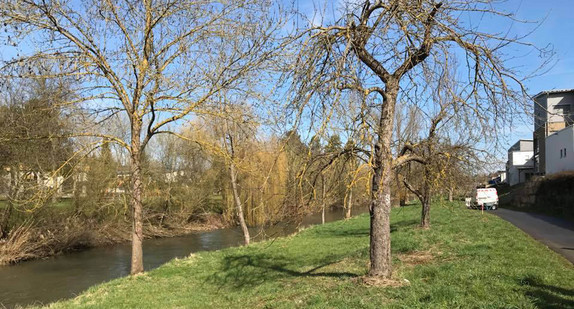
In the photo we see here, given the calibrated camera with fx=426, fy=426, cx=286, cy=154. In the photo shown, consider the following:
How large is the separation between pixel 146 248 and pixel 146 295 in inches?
642

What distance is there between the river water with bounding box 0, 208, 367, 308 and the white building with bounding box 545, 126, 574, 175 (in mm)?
23248

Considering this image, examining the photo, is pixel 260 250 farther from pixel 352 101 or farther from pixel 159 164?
pixel 159 164

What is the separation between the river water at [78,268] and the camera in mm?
14531

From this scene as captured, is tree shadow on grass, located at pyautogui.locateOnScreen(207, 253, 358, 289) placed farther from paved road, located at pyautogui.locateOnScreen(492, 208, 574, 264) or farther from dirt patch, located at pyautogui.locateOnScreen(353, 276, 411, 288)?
paved road, located at pyautogui.locateOnScreen(492, 208, 574, 264)

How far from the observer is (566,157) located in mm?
32531

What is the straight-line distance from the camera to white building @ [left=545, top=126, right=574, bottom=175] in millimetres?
31656

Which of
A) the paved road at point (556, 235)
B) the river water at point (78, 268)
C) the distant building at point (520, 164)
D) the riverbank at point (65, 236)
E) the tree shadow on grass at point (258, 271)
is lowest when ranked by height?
the river water at point (78, 268)

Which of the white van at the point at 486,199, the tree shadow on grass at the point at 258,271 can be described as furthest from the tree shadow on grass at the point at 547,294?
the white van at the point at 486,199

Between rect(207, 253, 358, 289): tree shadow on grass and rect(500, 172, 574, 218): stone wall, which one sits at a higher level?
rect(500, 172, 574, 218): stone wall

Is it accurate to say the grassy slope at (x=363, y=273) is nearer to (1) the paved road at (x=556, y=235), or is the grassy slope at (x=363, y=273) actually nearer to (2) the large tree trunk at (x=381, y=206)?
(2) the large tree trunk at (x=381, y=206)

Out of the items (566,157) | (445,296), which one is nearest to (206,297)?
(445,296)

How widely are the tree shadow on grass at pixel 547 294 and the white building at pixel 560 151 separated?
29.2 m

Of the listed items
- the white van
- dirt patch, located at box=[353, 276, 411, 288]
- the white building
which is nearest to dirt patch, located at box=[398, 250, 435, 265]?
dirt patch, located at box=[353, 276, 411, 288]

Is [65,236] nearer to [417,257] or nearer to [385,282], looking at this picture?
[417,257]
